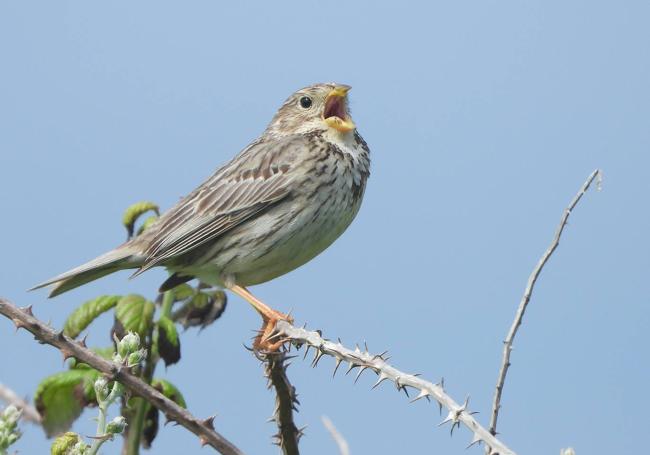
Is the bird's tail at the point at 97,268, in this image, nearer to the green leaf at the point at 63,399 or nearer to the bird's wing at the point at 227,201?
the bird's wing at the point at 227,201

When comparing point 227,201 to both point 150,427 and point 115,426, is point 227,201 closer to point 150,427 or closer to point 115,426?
point 150,427

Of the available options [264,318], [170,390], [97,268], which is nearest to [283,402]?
[170,390]

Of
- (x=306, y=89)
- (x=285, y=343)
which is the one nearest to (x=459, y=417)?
(x=285, y=343)

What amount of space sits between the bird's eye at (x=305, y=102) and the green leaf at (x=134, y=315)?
2.65 meters

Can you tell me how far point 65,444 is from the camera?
2703 millimetres

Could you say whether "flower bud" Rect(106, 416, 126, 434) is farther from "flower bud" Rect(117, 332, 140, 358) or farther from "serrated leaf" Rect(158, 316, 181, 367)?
"serrated leaf" Rect(158, 316, 181, 367)

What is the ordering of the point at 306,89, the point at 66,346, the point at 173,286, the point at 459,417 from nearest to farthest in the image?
the point at 459,417
the point at 66,346
the point at 173,286
the point at 306,89

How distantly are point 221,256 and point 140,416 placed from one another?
1.99m

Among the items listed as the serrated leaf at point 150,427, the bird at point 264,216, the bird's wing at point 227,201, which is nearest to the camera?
the serrated leaf at point 150,427

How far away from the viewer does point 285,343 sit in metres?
4.55

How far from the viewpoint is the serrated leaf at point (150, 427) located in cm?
492

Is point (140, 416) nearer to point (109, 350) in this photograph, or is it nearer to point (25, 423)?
point (109, 350)

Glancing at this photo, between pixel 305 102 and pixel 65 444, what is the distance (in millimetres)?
4732

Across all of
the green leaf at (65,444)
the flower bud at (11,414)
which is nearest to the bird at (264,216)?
the green leaf at (65,444)
